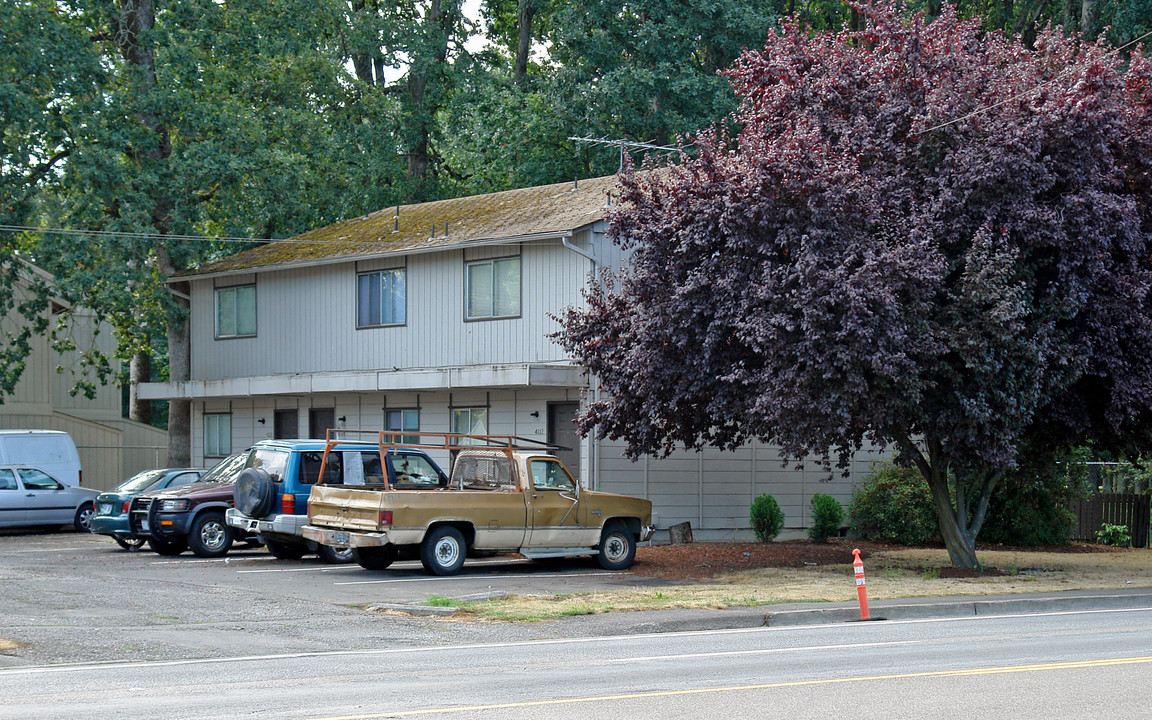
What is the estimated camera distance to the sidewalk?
567 inches

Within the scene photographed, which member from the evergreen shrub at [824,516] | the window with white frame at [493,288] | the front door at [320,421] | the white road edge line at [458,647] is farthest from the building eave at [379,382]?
the white road edge line at [458,647]

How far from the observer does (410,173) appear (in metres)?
45.4

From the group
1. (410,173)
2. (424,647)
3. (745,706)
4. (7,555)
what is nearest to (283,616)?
(424,647)

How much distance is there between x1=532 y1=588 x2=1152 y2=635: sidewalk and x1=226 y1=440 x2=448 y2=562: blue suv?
642 cm

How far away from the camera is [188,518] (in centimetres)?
2152

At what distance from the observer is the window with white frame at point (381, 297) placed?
28125mm

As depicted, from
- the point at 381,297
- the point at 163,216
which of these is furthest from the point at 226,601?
the point at 163,216

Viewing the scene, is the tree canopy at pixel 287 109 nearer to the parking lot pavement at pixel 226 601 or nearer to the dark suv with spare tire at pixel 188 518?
the dark suv with spare tire at pixel 188 518

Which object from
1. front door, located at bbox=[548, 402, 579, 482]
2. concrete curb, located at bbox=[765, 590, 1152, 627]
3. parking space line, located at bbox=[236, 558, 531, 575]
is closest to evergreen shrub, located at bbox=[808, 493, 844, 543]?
front door, located at bbox=[548, 402, 579, 482]

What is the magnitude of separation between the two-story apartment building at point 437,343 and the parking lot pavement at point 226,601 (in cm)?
386

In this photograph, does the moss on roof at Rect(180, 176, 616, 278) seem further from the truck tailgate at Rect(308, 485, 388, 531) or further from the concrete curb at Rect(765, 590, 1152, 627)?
the concrete curb at Rect(765, 590, 1152, 627)

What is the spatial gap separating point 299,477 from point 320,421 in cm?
947

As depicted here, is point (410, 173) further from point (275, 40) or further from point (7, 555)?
point (7, 555)

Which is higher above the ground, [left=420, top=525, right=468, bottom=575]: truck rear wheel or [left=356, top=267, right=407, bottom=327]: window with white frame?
[left=356, top=267, right=407, bottom=327]: window with white frame
